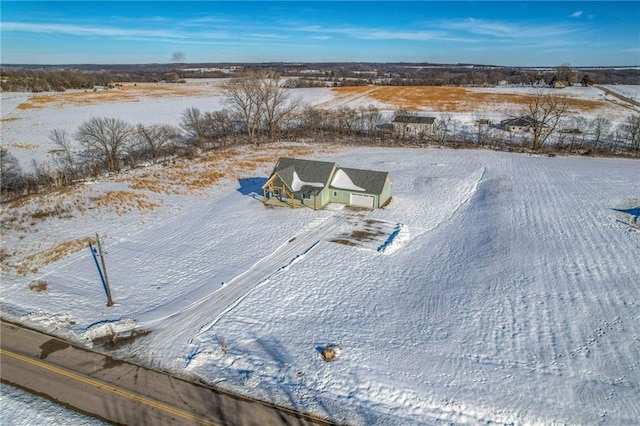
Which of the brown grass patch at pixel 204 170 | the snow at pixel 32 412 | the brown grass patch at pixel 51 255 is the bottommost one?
the snow at pixel 32 412

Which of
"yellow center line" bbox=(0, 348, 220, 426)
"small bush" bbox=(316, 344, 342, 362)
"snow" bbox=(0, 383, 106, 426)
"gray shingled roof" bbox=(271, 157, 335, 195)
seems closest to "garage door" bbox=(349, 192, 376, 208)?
"gray shingled roof" bbox=(271, 157, 335, 195)

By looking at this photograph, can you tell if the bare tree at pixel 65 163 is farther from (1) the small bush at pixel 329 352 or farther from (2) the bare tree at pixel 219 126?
(1) the small bush at pixel 329 352

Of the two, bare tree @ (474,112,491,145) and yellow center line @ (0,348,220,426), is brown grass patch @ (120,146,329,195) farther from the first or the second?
bare tree @ (474,112,491,145)

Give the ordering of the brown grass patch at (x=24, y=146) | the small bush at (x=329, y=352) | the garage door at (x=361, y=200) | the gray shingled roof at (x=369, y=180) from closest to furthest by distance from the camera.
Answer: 1. the small bush at (x=329, y=352)
2. the gray shingled roof at (x=369, y=180)
3. the garage door at (x=361, y=200)
4. the brown grass patch at (x=24, y=146)

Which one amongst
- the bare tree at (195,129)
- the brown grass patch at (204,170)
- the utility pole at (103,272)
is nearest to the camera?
the utility pole at (103,272)

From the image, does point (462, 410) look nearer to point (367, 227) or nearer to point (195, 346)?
point (195, 346)

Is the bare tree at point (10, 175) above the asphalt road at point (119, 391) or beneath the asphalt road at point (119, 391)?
above

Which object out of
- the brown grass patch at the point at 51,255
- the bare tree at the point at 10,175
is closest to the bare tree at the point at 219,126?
the bare tree at the point at 10,175

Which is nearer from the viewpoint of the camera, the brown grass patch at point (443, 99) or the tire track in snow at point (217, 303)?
the tire track in snow at point (217, 303)

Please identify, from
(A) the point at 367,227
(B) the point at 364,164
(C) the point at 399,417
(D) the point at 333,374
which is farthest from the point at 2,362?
(B) the point at 364,164
